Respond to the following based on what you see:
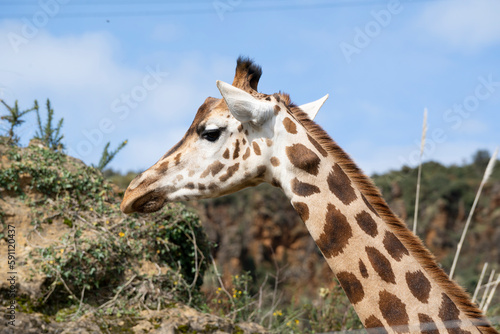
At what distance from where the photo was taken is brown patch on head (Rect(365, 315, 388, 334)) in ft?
9.52

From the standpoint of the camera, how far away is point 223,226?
79.9 ft

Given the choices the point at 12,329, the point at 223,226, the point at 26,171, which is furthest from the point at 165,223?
the point at 223,226

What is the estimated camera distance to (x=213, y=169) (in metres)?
3.41

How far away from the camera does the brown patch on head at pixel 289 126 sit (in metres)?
3.33

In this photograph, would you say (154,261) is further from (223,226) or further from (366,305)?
(223,226)

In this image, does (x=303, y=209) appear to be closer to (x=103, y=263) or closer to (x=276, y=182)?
(x=276, y=182)

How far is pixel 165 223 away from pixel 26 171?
1.66 metres

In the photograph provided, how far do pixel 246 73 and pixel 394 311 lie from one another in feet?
6.13

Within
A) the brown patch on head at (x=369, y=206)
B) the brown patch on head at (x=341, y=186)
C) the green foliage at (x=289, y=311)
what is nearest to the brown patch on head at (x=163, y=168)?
the brown patch on head at (x=341, y=186)

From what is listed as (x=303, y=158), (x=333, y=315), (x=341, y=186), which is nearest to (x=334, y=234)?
(x=341, y=186)

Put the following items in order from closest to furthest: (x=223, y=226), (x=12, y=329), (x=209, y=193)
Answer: (x=209, y=193)
(x=12, y=329)
(x=223, y=226)

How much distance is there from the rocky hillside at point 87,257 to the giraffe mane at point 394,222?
2.09 meters

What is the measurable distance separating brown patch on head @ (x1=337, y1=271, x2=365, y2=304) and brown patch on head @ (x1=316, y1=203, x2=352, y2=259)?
0.14 m

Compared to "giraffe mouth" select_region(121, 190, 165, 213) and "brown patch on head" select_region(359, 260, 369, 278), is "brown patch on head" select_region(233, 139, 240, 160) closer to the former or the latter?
"giraffe mouth" select_region(121, 190, 165, 213)
